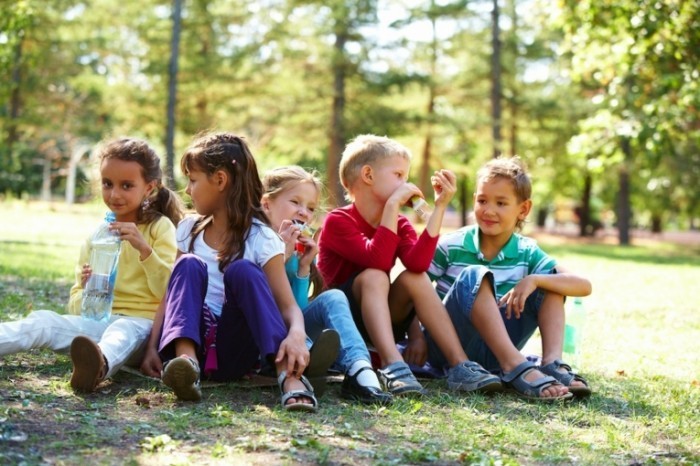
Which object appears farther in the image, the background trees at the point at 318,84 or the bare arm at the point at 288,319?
the background trees at the point at 318,84

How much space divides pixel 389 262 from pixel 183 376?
1.21m

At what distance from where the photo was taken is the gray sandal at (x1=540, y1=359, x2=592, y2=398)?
3.96 meters

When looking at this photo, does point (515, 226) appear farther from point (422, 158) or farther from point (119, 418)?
point (422, 158)

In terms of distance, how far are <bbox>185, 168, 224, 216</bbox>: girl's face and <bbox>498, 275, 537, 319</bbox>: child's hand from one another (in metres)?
1.45

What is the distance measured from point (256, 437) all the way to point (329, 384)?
3.63 ft

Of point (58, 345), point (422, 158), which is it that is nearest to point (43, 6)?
point (422, 158)

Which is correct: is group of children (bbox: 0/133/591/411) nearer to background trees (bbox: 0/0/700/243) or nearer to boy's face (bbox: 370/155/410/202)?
boy's face (bbox: 370/155/410/202)

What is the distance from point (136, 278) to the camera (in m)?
4.18

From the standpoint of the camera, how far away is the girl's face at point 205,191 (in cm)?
383

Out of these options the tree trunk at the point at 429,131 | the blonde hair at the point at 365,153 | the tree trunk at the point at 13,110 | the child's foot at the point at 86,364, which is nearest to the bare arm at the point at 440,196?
the blonde hair at the point at 365,153

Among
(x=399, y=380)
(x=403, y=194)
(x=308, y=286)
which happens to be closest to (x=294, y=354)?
(x=399, y=380)

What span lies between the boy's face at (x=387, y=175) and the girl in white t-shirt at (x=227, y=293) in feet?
2.23

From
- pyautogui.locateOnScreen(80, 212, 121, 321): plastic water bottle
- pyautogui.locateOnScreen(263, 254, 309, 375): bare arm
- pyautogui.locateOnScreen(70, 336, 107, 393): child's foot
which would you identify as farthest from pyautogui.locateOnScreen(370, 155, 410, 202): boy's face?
pyautogui.locateOnScreen(70, 336, 107, 393): child's foot

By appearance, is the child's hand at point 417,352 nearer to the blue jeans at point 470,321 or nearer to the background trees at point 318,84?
the blue jeans at point 470,321
